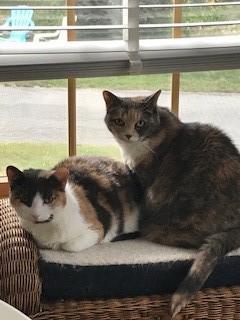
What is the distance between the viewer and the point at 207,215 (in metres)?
1.77

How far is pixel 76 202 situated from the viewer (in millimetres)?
1764

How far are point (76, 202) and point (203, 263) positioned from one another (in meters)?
0.38

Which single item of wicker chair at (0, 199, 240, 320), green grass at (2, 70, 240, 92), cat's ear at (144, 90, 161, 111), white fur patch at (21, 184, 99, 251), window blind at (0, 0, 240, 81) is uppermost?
window blind at (0, 0, 240, 81)

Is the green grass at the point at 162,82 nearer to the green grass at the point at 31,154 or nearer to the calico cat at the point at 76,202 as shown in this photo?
the green grass at the point at 31,154

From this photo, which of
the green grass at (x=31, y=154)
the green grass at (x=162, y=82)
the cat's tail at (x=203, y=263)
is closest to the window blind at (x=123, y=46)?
the green grass at (x=162, y=82)

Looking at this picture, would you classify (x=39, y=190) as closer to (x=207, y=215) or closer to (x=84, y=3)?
(x=207, y=215)

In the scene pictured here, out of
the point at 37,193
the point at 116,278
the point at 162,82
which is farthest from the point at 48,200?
the point at 162,82

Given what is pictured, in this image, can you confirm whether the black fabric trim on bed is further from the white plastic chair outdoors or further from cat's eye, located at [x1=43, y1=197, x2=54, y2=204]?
the white plastic chair outdoors

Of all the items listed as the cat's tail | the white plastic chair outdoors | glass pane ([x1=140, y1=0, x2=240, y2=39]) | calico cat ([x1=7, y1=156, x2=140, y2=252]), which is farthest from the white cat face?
glass pane ([x1=140, y1=0, x2=240, y2=39])

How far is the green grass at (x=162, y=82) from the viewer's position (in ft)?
7.31

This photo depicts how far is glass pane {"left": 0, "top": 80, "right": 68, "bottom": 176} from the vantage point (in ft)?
7.30

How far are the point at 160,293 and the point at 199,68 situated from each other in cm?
79

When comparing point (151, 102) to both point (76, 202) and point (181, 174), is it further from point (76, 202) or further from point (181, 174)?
point (76, 202)

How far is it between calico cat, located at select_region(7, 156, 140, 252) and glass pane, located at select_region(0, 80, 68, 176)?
1.21 ft
